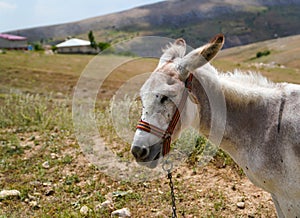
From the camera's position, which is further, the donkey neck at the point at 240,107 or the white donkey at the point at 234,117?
the donkey neck at the point at 240,107

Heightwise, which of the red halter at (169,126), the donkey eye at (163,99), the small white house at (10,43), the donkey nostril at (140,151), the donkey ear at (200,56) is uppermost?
the donkey ear at (200,56)

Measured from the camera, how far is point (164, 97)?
313 cm

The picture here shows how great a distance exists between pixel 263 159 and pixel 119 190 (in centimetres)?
344

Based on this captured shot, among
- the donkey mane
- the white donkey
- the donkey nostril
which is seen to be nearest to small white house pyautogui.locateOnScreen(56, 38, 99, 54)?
the donkey mane

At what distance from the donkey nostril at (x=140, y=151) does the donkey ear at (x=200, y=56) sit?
810 millimetres

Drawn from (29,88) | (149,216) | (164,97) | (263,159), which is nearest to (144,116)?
(164,97)

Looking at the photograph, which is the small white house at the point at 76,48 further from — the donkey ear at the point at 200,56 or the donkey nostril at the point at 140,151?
the donkey nostril at the point at 140,151

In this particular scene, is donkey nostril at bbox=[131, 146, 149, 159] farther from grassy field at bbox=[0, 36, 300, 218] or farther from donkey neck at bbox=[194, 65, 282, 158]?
grassy field at bbox=[0, 36, 300, 218]

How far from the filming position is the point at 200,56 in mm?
3100

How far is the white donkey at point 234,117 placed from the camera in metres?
3.04

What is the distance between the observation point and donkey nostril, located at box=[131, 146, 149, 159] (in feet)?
9.93

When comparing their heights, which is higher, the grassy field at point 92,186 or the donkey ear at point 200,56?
the donkey ear at point 200,56

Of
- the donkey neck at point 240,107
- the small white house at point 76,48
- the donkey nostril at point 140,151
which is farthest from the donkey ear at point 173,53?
the small white house at point 76,48

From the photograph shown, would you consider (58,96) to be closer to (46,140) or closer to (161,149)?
(46,140)
